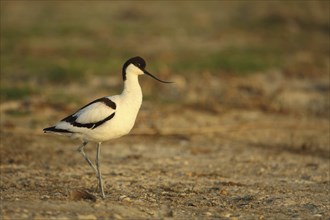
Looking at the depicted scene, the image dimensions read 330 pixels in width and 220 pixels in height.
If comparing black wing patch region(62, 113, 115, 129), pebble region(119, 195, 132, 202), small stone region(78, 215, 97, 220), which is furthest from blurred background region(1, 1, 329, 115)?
small stone region(78, 215, 97, 220)

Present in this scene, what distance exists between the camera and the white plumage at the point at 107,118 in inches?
283

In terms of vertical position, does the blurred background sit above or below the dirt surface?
above

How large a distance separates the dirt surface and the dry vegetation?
0.9 inches

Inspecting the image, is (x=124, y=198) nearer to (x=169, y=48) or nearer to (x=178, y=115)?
(x=178, y=115)

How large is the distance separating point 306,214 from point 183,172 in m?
2.55

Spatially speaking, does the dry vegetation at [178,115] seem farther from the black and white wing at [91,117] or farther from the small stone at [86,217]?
the black and white wing at [91,117]

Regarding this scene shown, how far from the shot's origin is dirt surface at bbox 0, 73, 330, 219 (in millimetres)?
6656

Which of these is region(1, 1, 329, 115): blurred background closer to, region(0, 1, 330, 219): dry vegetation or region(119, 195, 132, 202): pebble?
region(0, 1, 330, 219): dry vegetation

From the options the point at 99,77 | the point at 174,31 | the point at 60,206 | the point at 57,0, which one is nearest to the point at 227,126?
the point at 99,77

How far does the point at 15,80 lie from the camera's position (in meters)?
15.0

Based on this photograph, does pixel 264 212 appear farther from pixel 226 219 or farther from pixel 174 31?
pixel 174 31

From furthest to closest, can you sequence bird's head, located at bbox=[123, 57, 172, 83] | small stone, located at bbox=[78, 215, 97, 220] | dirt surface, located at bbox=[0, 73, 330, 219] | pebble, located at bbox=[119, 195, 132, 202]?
bird's head, located at bbox=[123, 57, 172, 83] < pebble, located at bbox=[119, 195, 132, 202] < dirt surface, located at bbox=[0, 73, 330, 219] < small stone, located at bbox=[78, 215, 97, 220]

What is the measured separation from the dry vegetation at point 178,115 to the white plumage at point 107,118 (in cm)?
60

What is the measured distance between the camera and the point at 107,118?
7195mm
